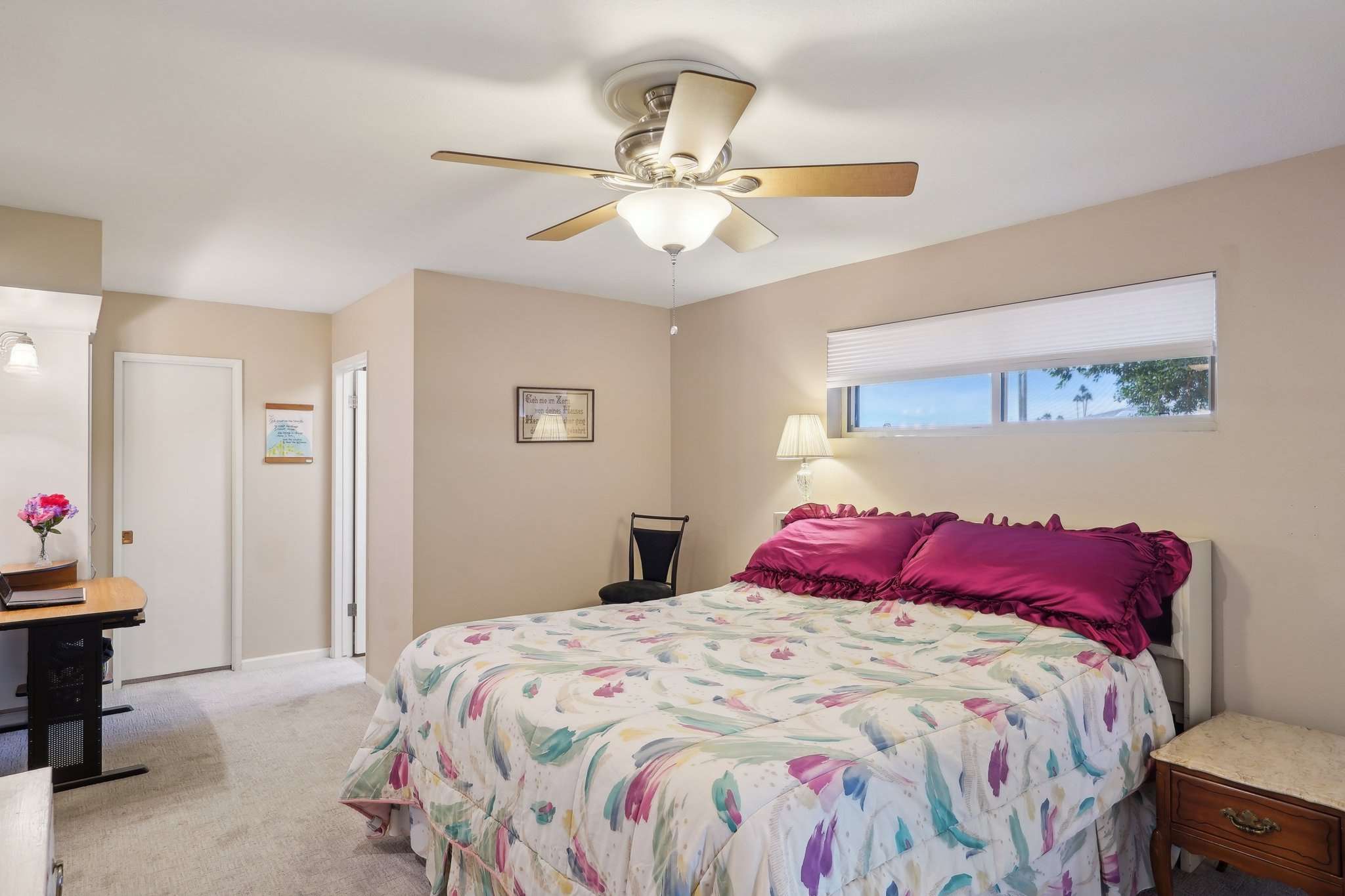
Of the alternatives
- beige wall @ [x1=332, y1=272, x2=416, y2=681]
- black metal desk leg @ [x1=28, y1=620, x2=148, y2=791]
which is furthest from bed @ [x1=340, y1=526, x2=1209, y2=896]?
beige wall @ [x1=332, y1=272, x2=416, y2=681]

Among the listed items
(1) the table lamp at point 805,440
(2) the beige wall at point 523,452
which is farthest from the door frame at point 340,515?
(1) the table lamp at point 805,440

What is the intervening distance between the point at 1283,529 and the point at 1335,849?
1087 millimetres

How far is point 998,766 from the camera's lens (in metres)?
1.85

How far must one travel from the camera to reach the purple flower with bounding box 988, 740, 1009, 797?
1.82 m

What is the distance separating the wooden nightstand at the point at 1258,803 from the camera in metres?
2.02

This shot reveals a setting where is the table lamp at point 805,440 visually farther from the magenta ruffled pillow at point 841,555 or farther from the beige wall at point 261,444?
the beige wall at point 261,444

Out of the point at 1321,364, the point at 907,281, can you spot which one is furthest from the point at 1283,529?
the point at 907,281

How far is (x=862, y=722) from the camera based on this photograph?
1.76m

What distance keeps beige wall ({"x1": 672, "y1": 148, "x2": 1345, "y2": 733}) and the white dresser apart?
11.1 ft

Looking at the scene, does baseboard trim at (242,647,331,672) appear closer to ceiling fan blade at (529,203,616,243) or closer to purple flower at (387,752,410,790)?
purple flower at (387,752,410,790)

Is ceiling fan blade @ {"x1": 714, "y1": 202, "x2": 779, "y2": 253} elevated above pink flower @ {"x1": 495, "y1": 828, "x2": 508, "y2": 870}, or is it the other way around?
ceiling fan blade @ {"x1": 714, "y1": 202, "x2": 779, "y2": 253}

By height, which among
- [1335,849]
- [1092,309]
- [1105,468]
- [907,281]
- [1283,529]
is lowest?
[1335,849]

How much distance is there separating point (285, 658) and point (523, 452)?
7.79ft

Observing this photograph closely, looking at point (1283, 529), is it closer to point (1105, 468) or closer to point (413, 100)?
point (1105, 468)
